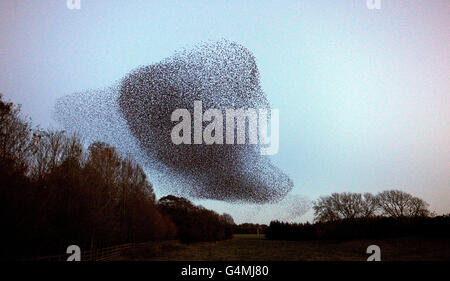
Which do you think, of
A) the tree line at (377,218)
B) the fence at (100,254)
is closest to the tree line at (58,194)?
the fence at (100,254)

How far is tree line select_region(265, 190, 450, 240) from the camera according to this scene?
41062 mm

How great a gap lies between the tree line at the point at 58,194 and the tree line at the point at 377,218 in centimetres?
3456

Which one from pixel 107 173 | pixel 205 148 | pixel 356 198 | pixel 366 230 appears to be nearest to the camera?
pixel 205 148

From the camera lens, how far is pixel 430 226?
3988 cm

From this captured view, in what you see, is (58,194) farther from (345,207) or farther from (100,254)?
(345,207)

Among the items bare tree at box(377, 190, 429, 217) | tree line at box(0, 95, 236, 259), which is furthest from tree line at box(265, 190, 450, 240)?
tree line at box(0, 95, 236, 259)

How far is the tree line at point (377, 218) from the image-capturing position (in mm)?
41062

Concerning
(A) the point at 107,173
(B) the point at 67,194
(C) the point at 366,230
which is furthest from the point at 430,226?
(B) the point at 67,194

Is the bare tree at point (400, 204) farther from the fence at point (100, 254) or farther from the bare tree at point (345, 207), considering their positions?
the fence at point (100, 254)

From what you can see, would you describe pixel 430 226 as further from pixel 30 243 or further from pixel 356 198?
pixel 30 243

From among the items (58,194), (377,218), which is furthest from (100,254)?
(377,218)

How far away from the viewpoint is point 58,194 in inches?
803
